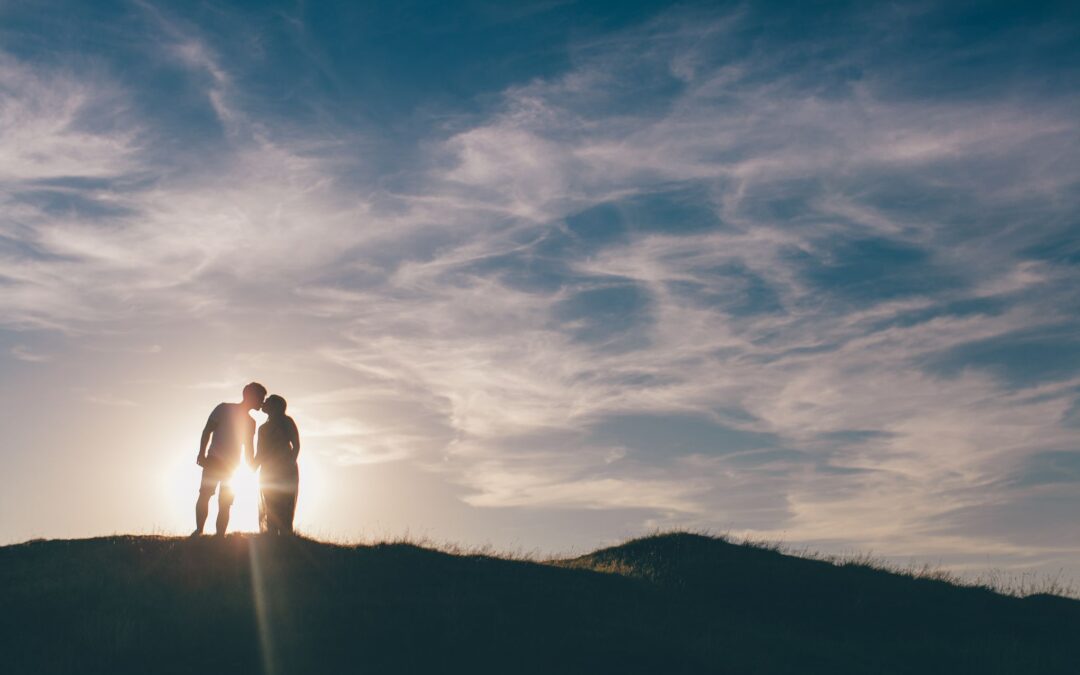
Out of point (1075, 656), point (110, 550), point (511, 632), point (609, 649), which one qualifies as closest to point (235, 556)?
point (110, 550)

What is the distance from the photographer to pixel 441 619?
55.5ft

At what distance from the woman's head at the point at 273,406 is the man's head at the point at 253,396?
2.62ft

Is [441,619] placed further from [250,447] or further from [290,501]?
[250,447]

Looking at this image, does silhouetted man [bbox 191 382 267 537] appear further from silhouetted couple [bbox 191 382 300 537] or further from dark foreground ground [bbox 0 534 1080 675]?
dark foreground ground [bbox 0 534 1080 675]

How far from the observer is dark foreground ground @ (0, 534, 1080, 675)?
1508 cm

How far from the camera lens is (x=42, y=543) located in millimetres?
20750

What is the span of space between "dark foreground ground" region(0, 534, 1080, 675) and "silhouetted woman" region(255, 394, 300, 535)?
1.15 m

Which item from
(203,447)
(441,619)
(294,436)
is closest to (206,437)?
(203,447)

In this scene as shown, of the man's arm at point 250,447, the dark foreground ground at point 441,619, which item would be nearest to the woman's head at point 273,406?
the man's arm at point 250,447

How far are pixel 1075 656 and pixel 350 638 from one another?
57.0 ft

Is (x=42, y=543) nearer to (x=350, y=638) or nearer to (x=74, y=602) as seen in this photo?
(x=74, y=602)

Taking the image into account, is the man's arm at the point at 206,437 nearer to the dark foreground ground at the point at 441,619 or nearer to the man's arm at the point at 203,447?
the man's arm at the point at 203,447

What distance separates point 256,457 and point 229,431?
5.05 feet

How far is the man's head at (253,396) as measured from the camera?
18.3 meters
